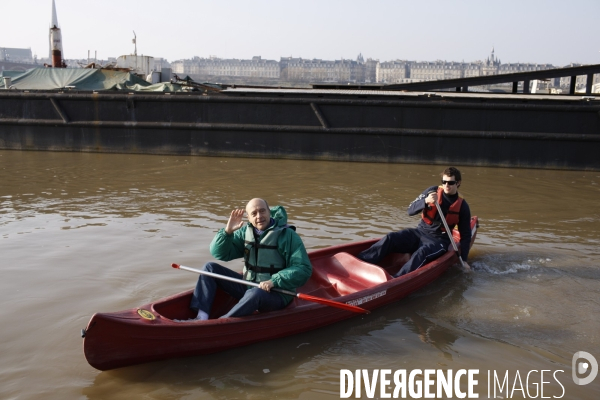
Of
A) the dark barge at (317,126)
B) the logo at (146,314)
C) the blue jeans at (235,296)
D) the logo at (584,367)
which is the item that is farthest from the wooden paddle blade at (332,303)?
the dark barge at (317,126)

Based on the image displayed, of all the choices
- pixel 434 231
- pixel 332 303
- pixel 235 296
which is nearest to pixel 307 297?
pixel 332 303

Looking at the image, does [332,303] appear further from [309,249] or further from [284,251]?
[309,249]

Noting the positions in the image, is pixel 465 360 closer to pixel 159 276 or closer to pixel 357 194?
pixel 159 276

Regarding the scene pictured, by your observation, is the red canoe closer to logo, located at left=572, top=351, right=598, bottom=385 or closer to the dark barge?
logo, located at left=572, top=351, right=598, bottom=385

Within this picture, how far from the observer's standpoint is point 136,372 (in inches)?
169

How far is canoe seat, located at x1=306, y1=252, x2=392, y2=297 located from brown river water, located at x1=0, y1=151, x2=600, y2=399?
0.33 m

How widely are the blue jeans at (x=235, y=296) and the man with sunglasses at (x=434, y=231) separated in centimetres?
191

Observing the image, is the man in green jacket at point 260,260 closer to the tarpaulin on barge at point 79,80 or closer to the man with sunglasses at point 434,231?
the man with sunglasses at point 434,231

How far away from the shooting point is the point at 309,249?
23.9ft

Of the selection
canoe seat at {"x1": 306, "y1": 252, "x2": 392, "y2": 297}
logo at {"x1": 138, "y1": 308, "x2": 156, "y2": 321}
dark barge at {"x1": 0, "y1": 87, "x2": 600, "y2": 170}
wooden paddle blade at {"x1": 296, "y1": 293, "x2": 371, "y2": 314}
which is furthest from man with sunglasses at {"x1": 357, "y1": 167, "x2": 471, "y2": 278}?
dark barge at {"x1": 0, "y1": 87, "x2": 600, "y2": 170}

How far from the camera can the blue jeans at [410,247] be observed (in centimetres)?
621

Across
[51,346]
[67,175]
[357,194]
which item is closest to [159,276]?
[51,346]

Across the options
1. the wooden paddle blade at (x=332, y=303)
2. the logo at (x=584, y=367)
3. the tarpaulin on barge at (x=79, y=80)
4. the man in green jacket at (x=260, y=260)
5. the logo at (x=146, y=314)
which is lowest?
the logo at (x=584, y=367)

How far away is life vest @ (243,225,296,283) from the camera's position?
4762mm
